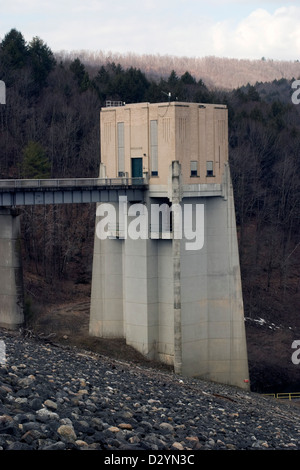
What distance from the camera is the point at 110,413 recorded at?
21.0 meters

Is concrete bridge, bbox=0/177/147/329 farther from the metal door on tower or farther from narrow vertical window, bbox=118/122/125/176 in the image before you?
narrow vertical window, bbox=118/122/125/176

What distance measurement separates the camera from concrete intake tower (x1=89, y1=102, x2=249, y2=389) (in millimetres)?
42906

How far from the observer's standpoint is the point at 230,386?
1738 inches

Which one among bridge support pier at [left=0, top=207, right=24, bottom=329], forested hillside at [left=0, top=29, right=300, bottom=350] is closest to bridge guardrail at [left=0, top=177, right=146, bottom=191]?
bridge support pier at [left=0, top=207, right=24, bottom=329]

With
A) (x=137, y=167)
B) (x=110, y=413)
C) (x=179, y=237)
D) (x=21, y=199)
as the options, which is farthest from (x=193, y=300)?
(x=110, y=413)

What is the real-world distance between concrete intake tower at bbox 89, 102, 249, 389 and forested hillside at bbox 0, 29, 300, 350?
20.1m

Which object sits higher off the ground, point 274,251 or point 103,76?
point 103,76

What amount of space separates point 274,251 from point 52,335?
109 feet

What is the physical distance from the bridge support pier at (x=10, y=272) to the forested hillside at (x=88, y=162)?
1824 centimetres

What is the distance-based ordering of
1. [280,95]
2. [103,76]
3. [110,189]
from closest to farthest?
[110,189] → [103,76] → [280,95]

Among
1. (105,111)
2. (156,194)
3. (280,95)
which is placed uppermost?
(280,95)

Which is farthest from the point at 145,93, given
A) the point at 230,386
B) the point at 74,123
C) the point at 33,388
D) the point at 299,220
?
the point at 33,388

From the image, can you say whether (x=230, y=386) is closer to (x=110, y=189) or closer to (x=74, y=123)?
(x=110, y=189)

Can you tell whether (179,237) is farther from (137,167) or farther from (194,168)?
(137,167)
